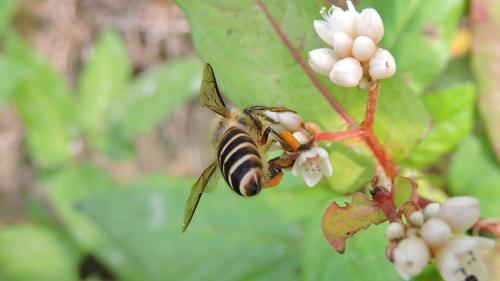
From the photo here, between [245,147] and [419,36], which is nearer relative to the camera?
[245,147]

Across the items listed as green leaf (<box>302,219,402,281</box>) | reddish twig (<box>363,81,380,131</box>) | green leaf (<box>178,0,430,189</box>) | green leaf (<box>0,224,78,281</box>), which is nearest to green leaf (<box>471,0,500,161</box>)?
green leaf (<box>178,0,430,189</box>)

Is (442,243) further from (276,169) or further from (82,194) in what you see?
(82,194)

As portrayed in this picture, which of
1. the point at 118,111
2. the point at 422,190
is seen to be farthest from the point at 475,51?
the point at 118,111

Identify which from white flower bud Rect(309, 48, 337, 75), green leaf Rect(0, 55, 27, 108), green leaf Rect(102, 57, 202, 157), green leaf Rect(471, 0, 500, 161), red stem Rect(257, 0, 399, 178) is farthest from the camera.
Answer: green leaf Rect(102, 57, 202, 157)

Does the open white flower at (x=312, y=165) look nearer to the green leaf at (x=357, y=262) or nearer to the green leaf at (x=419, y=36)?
the green leaf at (x=357, y=262)

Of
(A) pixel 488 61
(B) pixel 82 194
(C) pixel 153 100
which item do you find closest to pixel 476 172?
(A) pixel 488 61

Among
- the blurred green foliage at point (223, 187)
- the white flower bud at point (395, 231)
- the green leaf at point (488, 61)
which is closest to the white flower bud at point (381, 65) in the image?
the blurred green foliage at point (223, 187)

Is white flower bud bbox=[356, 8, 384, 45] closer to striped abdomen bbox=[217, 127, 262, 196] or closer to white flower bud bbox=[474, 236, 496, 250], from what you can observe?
striped abdomen bbox=[217, 127, 262, 196]
